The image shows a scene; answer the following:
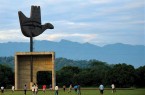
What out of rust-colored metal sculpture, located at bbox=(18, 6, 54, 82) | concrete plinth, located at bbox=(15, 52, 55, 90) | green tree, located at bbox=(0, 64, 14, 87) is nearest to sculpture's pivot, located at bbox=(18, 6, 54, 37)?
rust-colored metal sculpture, located at bbox=(18, 6, 54, 82)

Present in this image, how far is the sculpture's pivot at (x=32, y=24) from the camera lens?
51500 mm

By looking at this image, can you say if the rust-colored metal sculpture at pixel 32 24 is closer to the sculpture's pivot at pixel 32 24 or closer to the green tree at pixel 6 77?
the sculpture's pivot at pixel 32 24

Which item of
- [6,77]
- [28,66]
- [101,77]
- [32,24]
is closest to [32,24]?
[32,24]

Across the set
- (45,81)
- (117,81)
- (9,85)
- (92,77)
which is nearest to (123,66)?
(117,81)

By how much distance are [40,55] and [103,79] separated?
30003 millimetres

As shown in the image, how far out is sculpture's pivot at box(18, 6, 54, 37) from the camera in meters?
51.5

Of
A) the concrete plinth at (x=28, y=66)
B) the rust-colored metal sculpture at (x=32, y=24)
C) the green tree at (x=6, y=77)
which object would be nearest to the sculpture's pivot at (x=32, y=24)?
the rust-colored metal sculpture at (x=32, y=24)

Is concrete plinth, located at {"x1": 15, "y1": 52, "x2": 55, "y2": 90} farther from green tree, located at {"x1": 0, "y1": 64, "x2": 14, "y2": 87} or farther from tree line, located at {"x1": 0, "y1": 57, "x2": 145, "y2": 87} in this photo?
tree line, located at {"x1": 0, "y1": 57, "x2": 145, "y2": 87}

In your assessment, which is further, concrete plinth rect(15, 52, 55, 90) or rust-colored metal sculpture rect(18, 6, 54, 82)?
concrete plinth rect(15, 52, 55, 90)

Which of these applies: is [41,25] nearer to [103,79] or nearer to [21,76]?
[21,76]

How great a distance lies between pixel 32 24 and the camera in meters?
51.8

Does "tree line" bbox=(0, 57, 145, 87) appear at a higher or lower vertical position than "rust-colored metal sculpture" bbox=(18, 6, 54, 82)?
lower

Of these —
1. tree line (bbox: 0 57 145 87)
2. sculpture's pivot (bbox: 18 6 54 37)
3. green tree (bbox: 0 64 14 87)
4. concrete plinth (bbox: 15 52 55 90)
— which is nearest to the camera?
sculpture's pivot (bbox: 18 6 54 37)

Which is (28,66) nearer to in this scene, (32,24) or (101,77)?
(32,24)
